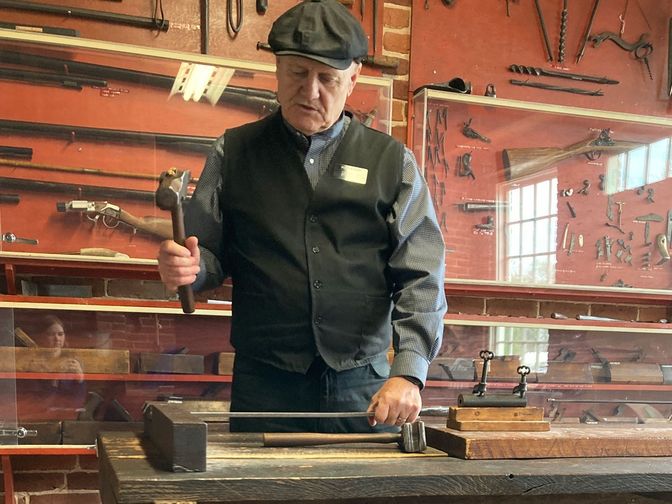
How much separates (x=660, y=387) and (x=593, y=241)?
0.69m

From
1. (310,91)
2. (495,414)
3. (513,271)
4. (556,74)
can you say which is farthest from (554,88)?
(495,414)

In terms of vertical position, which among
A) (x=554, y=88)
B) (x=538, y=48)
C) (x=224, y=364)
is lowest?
(x=224, y=364)

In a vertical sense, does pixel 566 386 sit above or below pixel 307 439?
below

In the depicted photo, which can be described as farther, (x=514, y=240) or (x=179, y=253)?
(x=514, y=240)

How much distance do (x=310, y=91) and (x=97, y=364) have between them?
1.41m

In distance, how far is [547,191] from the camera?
3.01 m

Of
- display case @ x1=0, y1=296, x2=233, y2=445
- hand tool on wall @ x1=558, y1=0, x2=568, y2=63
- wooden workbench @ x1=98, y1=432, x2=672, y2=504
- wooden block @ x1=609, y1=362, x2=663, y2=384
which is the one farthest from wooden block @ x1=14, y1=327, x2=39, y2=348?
hand tool on wall @ x1=558, y1=0, x2=568, y2=63

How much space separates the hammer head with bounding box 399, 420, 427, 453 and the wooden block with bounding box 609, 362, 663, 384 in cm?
198

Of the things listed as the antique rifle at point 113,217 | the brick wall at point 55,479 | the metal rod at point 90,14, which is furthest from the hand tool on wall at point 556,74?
the brick wall at point 55,479

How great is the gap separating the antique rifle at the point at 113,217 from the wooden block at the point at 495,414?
1387 mm

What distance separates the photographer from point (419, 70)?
9.57ft

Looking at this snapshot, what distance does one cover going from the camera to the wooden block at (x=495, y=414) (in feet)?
4.45

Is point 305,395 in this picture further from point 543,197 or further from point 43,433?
point 543,197

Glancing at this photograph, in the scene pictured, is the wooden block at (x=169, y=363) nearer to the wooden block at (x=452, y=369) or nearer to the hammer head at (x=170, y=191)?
the wooden block at (x=452, y=369)
